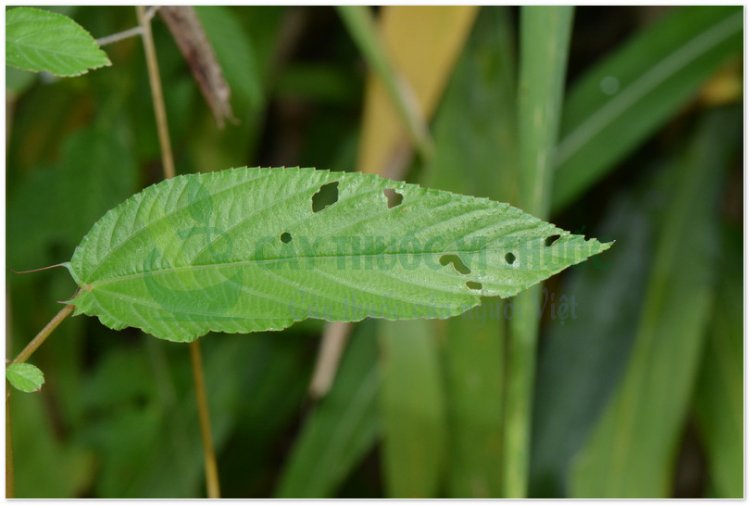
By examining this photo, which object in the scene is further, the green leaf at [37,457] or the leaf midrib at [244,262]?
the green leaf at [37,457]

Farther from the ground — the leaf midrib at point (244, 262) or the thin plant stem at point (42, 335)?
the leaf midrib at point (244, 262)

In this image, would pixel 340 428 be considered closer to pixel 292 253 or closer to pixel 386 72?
pixel 386 72

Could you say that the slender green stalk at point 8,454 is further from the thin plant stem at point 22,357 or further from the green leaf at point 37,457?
the green leaf at point 37,457

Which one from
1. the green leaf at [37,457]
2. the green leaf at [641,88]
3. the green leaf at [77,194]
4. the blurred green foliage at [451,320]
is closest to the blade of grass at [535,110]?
the blurred green foliage at [451,320]

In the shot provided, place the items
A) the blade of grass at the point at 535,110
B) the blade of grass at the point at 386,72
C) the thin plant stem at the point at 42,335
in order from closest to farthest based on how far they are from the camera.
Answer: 1. the thin plant stem at the point at 42,335
2. the blade of grass at the point at 535,110
3. the blade of grass at the point at 386,72


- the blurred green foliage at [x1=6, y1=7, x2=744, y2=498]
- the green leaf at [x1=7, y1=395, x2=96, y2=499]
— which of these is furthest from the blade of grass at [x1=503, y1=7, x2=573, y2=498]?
the green leaf at [x1=7, y1=395, x2=96, y2=499]

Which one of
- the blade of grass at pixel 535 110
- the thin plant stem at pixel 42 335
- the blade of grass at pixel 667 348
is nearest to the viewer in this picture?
the thin plant stem at pixel 42 335
